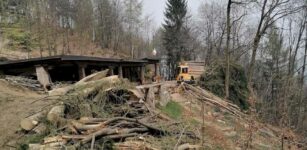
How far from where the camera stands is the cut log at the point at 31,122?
8625 mm

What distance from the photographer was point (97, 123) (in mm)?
8289

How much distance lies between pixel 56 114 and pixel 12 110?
2.68 meters

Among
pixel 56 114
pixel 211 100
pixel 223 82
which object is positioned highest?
pixel 56 114

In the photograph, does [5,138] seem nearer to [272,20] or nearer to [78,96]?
[78,96]

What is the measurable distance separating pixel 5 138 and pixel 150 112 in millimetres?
4085

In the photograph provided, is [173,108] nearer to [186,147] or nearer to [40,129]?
[186,147]

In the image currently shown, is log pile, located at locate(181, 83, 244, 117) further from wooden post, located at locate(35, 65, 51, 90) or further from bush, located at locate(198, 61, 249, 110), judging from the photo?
wooden post, located at locate(35, 65, 51, 90)

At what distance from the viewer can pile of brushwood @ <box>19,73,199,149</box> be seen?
765cm

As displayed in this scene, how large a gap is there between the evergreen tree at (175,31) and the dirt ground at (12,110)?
90.0 feet

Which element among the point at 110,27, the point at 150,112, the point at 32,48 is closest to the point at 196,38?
the point at 110,27

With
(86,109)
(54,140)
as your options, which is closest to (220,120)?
(86,109)

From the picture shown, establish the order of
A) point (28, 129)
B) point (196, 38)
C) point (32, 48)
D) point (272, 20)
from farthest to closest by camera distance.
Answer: point (196, 38) < point (32, 48) < point (272, 20) < point (28, 129)

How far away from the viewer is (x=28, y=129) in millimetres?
8609

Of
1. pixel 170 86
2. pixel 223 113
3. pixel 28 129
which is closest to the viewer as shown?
pixel 28 129
